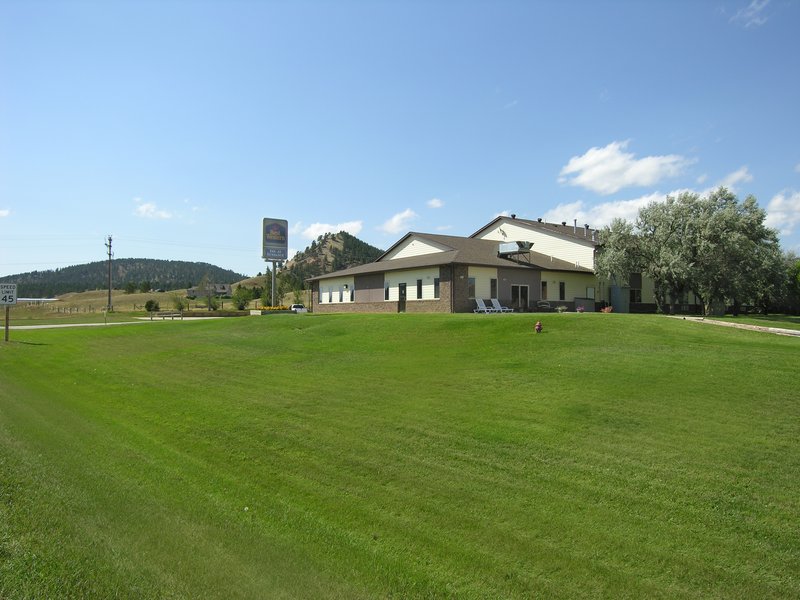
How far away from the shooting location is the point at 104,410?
41.3 feet

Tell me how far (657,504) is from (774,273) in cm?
4473

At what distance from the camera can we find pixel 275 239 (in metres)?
57.5

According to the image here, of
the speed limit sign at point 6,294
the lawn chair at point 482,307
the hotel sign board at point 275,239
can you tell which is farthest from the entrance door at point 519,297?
the speed limit sign at point 6,294

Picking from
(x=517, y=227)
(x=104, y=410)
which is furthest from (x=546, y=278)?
(x=104, y=410)

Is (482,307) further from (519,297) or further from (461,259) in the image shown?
(519,297)

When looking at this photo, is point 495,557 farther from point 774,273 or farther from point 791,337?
point 774,273

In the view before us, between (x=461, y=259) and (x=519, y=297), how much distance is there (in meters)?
5.43

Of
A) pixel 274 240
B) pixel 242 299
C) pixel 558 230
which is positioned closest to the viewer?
pixel 558 230

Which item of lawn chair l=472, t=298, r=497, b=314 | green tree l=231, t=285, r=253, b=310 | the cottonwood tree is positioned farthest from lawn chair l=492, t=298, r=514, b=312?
green tree l=231, t=285, r=253, b=310

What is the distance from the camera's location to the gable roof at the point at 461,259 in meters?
36.6

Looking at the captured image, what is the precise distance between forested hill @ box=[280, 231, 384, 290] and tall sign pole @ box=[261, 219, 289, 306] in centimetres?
7722

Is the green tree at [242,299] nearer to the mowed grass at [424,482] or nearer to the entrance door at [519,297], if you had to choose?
the entrance door at [519,297]

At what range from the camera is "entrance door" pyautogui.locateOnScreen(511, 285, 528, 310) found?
124ft

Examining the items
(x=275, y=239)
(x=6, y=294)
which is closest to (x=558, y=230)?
(x=275, y=239)
